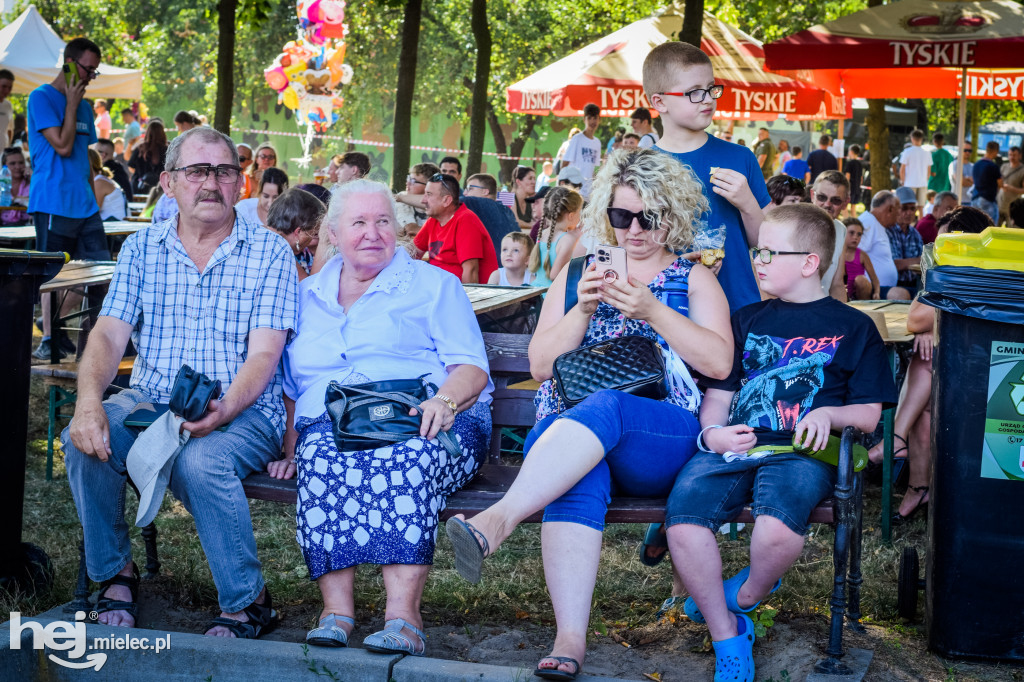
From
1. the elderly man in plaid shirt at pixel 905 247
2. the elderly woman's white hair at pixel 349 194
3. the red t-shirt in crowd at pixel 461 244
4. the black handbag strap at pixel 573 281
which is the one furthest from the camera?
the elderly man in plaid shirt at pixel 905 247

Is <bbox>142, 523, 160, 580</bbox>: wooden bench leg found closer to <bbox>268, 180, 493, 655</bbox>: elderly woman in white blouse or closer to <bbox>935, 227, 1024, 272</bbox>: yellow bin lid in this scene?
<bbox>268, 180, 493, 655</bbox>: elderly woman in white blouse

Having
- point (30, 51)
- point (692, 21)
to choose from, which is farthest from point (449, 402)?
point (30, 51)

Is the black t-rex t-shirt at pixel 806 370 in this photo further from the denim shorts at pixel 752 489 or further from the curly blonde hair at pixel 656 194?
the curly blonde hair at pixel 656 194

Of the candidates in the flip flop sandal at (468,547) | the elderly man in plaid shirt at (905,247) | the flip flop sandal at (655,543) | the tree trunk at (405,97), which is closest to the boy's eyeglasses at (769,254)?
the flip flop sandal at (655,543)

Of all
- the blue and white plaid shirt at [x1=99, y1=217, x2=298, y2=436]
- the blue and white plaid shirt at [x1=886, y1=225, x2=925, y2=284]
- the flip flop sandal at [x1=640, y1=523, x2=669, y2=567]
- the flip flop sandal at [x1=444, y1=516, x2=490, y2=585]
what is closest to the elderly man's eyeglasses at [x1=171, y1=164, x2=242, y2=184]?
the blue and white plaid shirt at [x1=99, y1=217, x2=298, y2=436]

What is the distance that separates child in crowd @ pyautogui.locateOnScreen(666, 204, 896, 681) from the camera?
322 cm

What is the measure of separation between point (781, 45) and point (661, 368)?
5978 mm

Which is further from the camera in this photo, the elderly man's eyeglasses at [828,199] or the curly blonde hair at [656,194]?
the elderly man's eyeglasses at [828,199]

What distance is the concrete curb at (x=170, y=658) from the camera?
3.26 metres

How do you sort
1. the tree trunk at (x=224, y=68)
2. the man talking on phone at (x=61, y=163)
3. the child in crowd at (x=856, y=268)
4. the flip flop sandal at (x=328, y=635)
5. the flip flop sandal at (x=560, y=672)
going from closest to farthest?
1. the flip flop sandal at (x=560, y=672)
2. the flip flop sandal at (x=328, y=635)
3. the child in crowd at (x=856, y=268)
4. the man talking on phone at (x=61, y=163)
5. the tree trunk at (x=224, y=68)

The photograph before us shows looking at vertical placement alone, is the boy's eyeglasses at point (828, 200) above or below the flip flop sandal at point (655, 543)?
above

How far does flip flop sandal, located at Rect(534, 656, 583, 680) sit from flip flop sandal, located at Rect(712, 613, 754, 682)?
0.47 m

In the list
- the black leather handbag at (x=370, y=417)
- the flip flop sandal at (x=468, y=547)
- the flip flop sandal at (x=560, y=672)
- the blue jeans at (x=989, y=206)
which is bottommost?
the flip flop sandal at (x=560, y=672)

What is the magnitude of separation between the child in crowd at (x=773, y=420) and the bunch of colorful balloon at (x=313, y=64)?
840 inches
